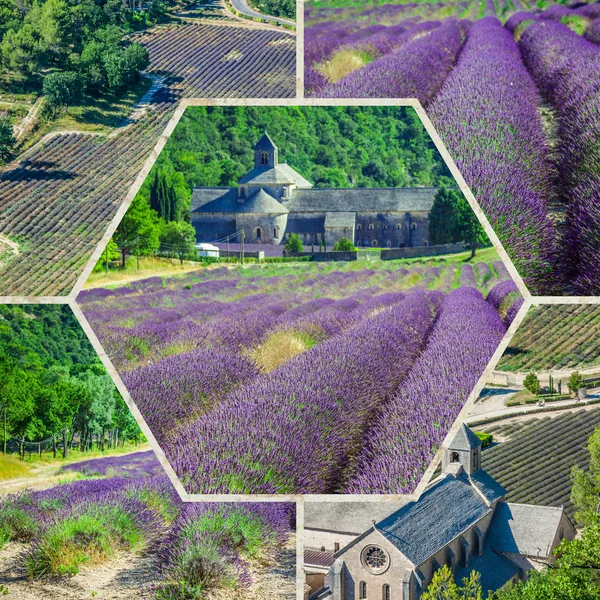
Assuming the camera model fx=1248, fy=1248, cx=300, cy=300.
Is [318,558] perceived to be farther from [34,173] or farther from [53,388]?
[34,173]

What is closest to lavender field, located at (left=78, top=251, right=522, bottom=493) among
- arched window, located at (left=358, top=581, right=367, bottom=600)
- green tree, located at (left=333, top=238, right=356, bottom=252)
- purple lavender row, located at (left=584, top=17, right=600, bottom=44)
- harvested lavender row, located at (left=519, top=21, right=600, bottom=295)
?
green tree, located at (left=333, top=238, right=356, bottom=252)

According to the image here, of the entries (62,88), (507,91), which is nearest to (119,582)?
(62,88)

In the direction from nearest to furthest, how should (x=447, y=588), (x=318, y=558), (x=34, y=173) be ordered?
(x=447, y=588) → (x=318, y=558) → (x=34, y=173)

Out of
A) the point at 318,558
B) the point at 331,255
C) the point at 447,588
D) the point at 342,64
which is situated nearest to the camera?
the point at 447,588

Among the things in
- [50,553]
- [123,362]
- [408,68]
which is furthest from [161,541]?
[408,68]

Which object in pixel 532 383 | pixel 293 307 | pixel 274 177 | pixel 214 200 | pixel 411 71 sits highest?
pixel 411 71


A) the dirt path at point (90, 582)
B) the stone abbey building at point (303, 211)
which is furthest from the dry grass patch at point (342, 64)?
the dirt path at point (90, 582)

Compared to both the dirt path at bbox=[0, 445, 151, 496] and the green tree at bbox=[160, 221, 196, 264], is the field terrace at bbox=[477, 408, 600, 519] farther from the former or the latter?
the dirt path at bbox=[0, 445, 151, 496]
